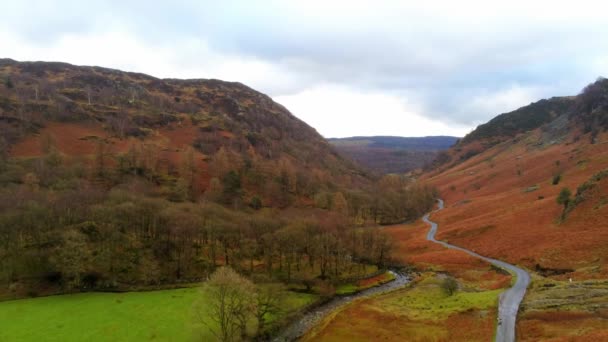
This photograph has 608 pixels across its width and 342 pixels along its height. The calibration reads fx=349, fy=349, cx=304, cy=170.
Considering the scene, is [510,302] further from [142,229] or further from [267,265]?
[142,229]

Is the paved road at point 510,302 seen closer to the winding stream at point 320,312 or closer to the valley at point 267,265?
the valley at point 267,265

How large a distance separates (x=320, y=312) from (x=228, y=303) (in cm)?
2006

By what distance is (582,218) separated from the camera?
8731 cm

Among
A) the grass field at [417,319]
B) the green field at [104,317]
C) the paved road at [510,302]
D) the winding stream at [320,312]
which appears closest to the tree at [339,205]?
the winding stream at [320,312]

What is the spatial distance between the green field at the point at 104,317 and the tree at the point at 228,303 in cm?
270

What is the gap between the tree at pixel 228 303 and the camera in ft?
159

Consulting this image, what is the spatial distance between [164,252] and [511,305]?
67949 mm

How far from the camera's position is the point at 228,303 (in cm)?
4903

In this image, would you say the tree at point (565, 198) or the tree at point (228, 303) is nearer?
the tree at point (228, 303)

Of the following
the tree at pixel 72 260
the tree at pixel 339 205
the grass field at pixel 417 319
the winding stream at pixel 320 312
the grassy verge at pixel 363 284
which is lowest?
the winding stream at pixel 320 312

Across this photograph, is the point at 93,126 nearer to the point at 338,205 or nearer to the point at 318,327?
the point at 338,205

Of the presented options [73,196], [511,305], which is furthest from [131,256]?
[511,305]

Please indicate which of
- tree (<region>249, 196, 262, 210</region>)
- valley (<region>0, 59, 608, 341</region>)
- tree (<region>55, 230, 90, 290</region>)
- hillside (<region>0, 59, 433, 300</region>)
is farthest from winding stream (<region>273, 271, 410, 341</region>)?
tree (<region>249, 196, 262, 210</region>)

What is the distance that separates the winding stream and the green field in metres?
2.92
